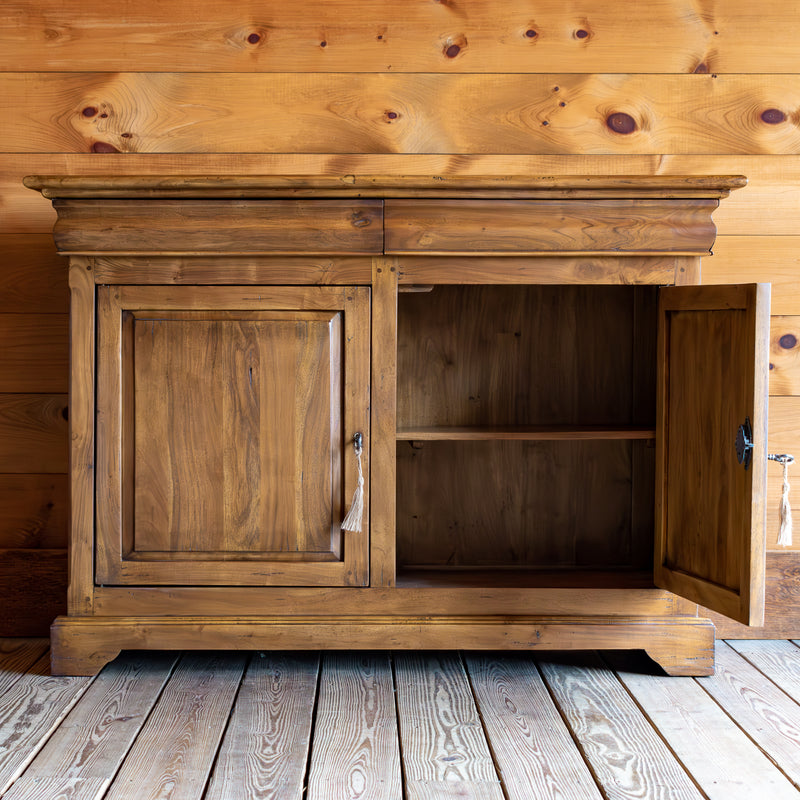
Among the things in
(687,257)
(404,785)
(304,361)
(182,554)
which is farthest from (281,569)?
(687,257)

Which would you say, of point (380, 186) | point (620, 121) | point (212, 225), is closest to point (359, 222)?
point (380, 186)

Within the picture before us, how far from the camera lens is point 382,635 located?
186cm

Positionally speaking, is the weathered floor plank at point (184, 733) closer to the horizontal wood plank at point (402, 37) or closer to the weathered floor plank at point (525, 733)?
the weathered floor plank at point (525, 733)

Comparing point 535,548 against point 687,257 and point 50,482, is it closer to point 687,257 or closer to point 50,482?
point 687,257

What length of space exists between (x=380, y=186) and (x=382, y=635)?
3.24 ft

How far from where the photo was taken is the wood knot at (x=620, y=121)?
223 cm

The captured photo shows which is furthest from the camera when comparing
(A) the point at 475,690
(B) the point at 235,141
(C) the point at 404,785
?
(B) the point at 235,141

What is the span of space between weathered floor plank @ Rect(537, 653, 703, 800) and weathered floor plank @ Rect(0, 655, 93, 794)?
100 centimetres

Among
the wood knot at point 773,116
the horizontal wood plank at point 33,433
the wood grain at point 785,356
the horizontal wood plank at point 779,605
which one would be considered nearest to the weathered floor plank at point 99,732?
the horizontal wood plank at point 33,433

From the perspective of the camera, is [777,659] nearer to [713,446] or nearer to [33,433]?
[713,446]

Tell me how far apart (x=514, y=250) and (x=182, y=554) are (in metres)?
1.00

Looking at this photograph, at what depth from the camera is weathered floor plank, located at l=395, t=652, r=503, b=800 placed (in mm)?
1372

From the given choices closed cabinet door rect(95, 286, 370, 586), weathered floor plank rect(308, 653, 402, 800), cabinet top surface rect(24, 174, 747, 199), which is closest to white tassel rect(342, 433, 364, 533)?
closed cabinet door rect(95, 286, 370, 586)

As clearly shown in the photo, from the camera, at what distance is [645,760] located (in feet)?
4.81
